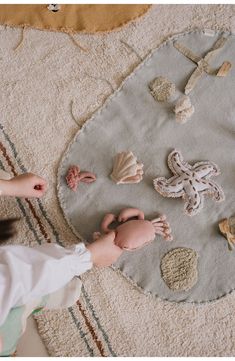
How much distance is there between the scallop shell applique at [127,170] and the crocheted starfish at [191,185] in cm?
4

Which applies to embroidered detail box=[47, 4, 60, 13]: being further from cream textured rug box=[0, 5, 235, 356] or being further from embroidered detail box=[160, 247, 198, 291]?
embroidered detail box=[160, 247, 198, 291]

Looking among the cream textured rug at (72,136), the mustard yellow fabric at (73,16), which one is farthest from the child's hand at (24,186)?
the mustard yellow fabric at (73,16)

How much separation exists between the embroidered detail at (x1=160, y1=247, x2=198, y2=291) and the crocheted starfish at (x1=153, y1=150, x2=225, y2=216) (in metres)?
0.09

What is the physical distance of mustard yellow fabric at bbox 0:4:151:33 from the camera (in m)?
1.27

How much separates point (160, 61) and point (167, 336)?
623 mm

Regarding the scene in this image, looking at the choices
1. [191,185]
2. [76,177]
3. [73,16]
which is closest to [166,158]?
[191,185]

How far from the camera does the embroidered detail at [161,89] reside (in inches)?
46.9

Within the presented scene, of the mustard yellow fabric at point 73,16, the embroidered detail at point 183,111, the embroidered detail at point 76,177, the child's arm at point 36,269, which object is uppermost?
the mustard yellow fabric at point 73,16

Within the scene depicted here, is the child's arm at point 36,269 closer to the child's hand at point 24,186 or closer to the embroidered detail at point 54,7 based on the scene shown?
the child's hand at point 24,186

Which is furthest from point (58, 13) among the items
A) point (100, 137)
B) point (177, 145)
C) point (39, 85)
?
point (177, 145)

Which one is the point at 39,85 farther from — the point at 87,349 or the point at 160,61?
the point at 87,349

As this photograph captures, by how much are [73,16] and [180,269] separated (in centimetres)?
66

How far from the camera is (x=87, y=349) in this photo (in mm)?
1040

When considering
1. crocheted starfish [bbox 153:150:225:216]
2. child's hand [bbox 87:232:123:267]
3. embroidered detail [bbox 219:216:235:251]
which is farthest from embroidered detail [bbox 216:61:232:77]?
child's hand [bbox 87:232:123:267]
